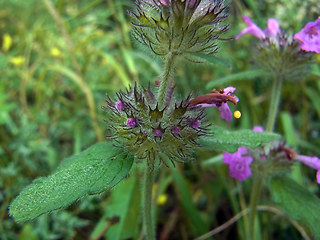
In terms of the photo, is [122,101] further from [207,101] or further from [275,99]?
[275,99]

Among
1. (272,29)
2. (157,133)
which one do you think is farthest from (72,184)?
(272,29)

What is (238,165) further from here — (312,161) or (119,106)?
(119,106)

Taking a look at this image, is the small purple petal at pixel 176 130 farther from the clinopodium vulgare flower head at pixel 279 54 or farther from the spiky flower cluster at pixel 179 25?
the clinopodium vulgare flower head at pixel 279 54

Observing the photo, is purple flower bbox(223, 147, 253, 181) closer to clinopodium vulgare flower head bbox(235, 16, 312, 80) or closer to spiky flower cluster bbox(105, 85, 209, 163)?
spiky flower cluster bbox(105, 85, 209, 163)

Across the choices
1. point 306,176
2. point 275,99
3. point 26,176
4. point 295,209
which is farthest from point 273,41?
point 26,176

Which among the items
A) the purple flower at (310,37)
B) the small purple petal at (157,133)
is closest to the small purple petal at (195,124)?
the small purple petal at (157,133)

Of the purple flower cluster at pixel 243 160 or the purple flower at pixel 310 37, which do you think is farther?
the purple flower cluster at pixel 243 160

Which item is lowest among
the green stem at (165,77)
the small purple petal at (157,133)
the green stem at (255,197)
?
the green stem at (255,197)
